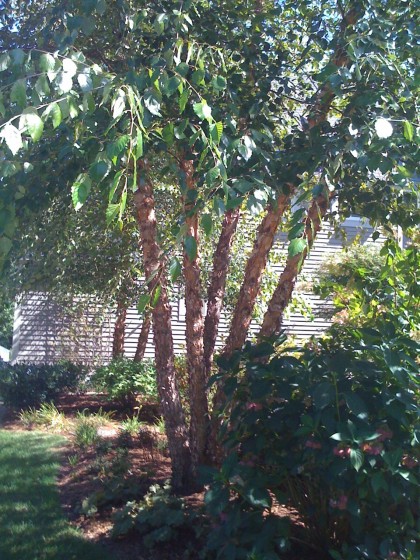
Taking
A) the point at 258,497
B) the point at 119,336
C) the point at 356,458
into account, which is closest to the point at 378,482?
the point at 356,458

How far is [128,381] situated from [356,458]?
697 centimetres

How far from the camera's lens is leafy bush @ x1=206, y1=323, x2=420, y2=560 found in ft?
13.5

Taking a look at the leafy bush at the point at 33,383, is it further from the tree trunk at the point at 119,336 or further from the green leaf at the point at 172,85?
the green leaf at the point at 172,85

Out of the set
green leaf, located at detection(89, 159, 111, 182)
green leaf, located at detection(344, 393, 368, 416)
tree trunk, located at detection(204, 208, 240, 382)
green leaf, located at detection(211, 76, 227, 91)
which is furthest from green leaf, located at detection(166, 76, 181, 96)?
tree trunk, located at detection(204, 208, 240, 382)

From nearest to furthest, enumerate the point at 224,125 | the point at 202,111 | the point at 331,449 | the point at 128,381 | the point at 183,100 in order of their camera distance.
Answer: the point at 202,111 < the point at 331,449 < the point at 183,100 < the point at 224,125 < the point at 128,381

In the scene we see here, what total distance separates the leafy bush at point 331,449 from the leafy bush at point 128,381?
5.60 m

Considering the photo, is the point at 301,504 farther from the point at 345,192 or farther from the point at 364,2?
the point at 364,2

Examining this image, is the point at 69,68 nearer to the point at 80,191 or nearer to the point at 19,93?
the point at 19,93

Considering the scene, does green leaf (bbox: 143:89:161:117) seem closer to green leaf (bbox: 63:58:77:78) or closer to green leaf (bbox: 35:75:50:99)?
green leaf (bbox: 63:58:77:78)

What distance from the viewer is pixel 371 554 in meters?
4.18

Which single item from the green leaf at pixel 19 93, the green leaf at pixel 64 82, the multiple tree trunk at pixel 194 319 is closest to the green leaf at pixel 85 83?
the green leaf at pixel 64 82

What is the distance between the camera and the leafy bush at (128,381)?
10.5 meters

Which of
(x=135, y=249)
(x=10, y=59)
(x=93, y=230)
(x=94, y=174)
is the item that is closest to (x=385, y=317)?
(x=94, y=174)

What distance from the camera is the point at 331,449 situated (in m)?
4.18
